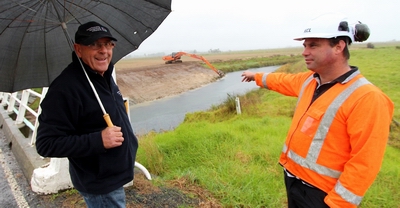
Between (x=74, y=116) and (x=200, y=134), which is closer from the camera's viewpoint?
(x=74, y=116)

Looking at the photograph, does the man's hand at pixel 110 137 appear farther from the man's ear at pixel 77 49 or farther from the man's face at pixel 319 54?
the man's face at pixel 319 54

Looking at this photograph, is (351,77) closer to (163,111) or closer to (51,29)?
(51,29)

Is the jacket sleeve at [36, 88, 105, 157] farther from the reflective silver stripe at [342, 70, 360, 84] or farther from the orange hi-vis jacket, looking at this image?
the reflective silver stripe at [342, 70, 360, 84]

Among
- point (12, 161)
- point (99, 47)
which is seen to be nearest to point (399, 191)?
point (99, 47)

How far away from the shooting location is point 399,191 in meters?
4.27

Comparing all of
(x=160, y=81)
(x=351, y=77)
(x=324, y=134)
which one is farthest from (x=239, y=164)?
(x=160, y=81)

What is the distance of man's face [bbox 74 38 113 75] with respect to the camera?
6.13ft

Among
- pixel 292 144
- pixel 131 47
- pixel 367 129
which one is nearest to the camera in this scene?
pixel 367 129

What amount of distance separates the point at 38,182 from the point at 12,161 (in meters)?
2.04

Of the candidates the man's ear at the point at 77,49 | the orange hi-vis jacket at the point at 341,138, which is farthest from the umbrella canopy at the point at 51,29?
the orange hi-vis jacket at the point at 341,138

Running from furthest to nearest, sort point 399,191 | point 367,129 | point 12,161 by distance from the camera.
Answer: point 12,161 → point 399,191 → point 367,129

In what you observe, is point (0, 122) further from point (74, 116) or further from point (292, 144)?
point (292, 144)

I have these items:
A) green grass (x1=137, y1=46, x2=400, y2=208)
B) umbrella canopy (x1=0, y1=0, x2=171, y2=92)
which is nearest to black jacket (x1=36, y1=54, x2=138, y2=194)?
umbrella canopy (x1=0, y1=0, x2=171, y2=92)

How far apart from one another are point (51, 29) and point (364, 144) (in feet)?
7.81
